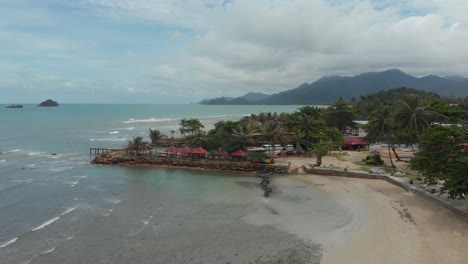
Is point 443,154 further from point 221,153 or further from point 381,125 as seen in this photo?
point 221,153

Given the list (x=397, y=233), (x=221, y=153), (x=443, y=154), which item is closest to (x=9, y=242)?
(x=397, y=233)

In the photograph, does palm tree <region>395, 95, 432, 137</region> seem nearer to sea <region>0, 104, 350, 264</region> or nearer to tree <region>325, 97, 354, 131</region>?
sea <region>0, 104, 350, 264</region>

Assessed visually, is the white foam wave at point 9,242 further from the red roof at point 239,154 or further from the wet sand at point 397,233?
the red roof at point 239,154

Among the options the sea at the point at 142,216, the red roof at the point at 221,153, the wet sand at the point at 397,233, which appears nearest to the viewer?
the wet sand at the point at 397,233

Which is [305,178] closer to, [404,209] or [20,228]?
[404,209]

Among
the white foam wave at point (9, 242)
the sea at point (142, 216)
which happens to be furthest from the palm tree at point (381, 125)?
the white foam wave at point (9, 242)

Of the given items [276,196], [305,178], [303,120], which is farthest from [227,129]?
[276,196]
